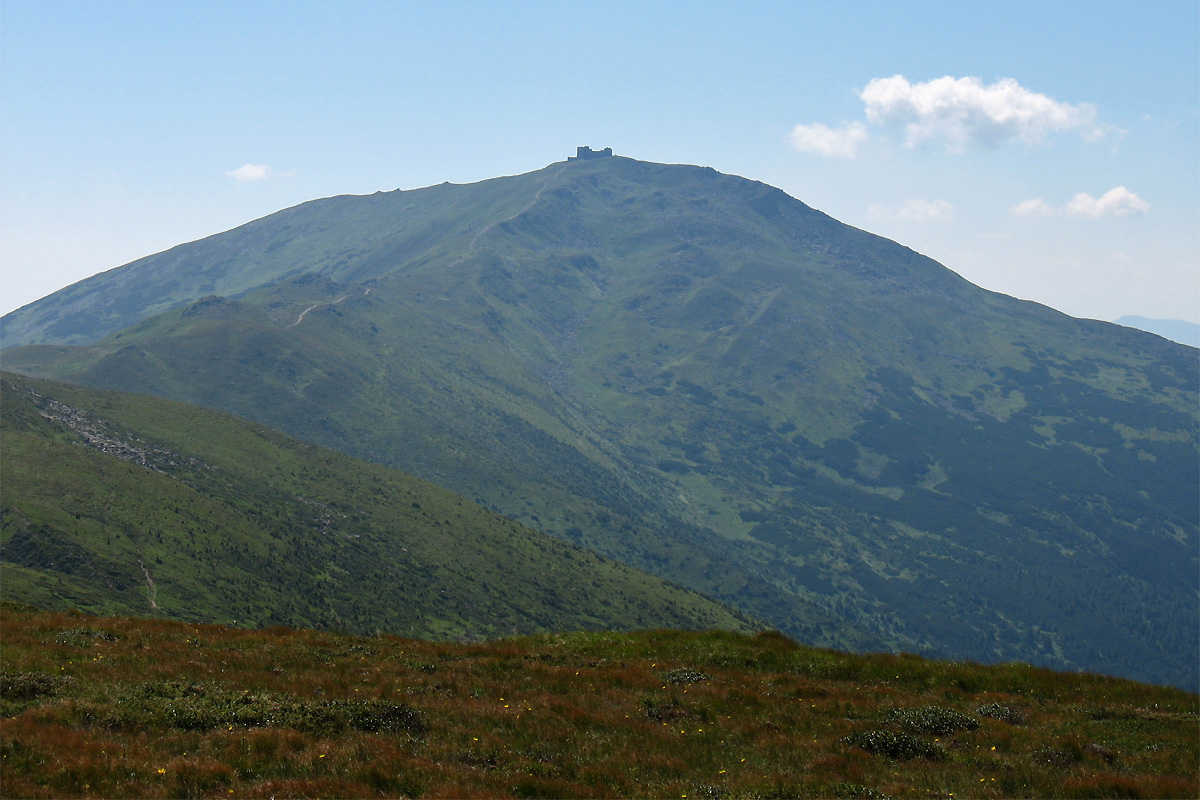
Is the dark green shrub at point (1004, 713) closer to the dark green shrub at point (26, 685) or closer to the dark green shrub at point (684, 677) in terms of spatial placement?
the dark green shrub at point (684, 677)

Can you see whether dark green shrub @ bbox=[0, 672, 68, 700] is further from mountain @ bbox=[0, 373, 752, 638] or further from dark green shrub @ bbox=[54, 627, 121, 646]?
mountain @ bbox=[0, 373, 752, 638]

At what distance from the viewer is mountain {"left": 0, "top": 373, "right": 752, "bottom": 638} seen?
100 metres

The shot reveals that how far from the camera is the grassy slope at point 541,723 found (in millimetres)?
17156

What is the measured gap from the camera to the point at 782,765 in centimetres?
2016

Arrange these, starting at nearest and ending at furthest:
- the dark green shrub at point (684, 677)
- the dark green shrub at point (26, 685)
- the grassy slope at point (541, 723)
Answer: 1. the grassy slope at point (541, 723)
2. the dark green shrub at point (26, 685)
3. the dark green shrub at point (684, 677)

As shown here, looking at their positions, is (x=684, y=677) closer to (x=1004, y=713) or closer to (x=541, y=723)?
(x=541, y=723)

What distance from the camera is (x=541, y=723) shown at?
22.0 metres

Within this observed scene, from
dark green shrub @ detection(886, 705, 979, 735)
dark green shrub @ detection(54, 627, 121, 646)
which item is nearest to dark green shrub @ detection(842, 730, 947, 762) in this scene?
dark green shrub @ detection(886, 705, 979, 735)

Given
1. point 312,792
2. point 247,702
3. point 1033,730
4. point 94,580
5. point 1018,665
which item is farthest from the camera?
point 94,580

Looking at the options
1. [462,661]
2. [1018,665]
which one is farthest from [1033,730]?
[462,661]

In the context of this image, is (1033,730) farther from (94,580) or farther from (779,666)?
(94,580)

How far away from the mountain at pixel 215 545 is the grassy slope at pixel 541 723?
58.2m

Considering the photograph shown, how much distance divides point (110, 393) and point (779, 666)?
8473 inches

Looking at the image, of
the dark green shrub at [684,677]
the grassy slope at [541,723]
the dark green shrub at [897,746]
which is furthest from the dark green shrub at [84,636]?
the dark green shrub at [897,746]
